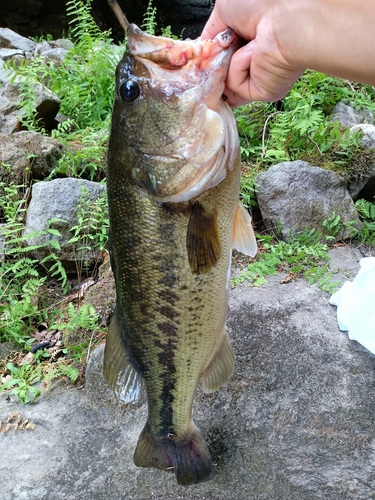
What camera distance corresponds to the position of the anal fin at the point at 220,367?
7.74 ft

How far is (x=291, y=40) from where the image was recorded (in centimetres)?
169

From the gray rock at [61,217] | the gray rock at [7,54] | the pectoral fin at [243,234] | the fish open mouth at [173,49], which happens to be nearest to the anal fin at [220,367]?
the pectoral fin at [243,234]

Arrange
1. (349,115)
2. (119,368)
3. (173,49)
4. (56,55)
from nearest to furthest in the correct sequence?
(173,49), (119,368), (349,115), (56,55)

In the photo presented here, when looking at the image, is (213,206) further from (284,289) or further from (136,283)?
(284,289)

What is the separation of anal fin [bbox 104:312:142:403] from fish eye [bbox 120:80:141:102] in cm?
109

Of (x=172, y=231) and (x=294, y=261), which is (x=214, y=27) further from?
(x=294, y=261)

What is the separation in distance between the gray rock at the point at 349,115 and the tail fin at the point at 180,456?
464 cm

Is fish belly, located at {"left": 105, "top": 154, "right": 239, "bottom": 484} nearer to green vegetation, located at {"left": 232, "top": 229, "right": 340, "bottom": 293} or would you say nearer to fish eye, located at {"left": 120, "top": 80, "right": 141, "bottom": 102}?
fish eye, located at {"left": 120, "top": 80, "right": 141, "bottom": 102}

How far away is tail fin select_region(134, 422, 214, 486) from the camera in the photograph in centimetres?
236

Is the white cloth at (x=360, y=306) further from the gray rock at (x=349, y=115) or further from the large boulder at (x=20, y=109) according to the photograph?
the large boulder at (x=20, y=109)

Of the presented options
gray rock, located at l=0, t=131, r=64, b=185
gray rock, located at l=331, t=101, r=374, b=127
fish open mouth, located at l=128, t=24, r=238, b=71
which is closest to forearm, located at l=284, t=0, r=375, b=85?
fish open mouth, located at l=128, t=24, r=238, b=71

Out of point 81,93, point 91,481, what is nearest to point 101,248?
point 91,481

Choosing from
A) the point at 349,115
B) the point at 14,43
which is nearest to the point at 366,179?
the point at 349,115

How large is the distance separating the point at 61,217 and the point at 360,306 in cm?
315
